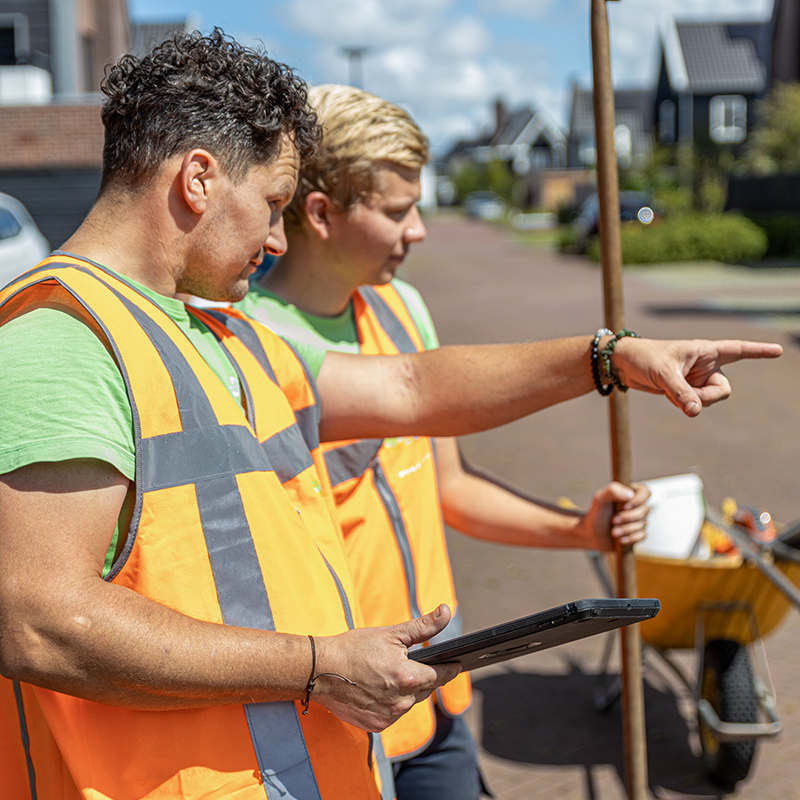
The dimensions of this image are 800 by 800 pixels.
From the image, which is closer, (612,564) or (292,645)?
(292,645)

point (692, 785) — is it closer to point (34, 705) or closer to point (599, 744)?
point (599, 744)

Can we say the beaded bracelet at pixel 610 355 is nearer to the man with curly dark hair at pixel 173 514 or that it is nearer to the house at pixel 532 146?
the man with curly dark hair at pixel 173 514

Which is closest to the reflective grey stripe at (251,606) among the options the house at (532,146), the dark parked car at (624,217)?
the dark parked car at (624,217)

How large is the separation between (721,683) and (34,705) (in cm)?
262

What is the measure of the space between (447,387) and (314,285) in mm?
414

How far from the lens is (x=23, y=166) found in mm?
16391

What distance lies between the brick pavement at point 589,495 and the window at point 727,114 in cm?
3166

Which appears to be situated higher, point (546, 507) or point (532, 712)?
point (546, 507)

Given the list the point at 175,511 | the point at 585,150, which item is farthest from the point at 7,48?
the point at 585,150

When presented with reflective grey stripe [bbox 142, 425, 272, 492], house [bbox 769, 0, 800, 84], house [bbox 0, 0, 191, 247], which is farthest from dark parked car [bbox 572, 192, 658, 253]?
reflective grey stripe [bbox 142, 425, 272, 492]

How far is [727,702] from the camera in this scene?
3236mm

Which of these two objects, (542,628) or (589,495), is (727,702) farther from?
(589,495)

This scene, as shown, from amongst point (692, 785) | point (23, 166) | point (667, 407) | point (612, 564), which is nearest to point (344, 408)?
point (612, 564)

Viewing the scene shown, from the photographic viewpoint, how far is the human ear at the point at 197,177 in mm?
1398
